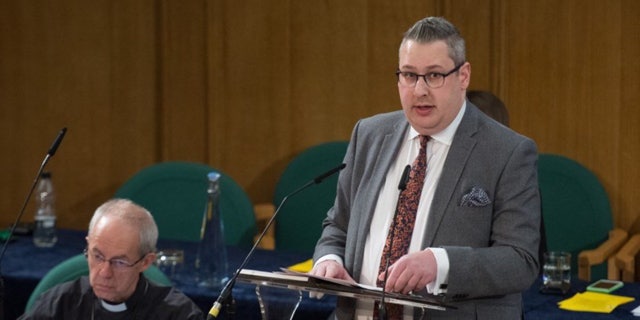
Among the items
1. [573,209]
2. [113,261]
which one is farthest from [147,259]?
[573,209]

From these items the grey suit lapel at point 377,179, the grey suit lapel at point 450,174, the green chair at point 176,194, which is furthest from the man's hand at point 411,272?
the green chair at point 176,194

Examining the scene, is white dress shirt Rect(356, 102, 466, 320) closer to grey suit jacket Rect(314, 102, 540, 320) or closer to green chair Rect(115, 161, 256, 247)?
grey suit jacket Rect(314, 102, 540, 320)

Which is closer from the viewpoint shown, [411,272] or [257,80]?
[411,272]

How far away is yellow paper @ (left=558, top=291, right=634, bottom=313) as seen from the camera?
3.87 metres

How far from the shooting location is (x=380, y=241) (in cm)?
319

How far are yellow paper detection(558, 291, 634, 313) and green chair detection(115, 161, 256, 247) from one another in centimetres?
192

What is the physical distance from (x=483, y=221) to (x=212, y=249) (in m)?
1.59

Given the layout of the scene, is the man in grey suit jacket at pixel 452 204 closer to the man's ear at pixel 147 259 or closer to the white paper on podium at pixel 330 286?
the white paper on podium at pixel 330 286

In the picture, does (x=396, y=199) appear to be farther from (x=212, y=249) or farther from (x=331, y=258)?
(x=212, y=249)

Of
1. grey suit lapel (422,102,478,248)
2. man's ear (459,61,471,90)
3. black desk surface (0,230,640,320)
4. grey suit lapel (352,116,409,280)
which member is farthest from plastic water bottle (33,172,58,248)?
man's ear (459,61,471,90)

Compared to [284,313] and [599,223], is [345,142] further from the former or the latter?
[284,313]

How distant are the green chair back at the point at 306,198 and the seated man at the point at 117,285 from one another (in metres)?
2.11

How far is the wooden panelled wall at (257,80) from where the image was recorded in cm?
536

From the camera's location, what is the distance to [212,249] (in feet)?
14.3
